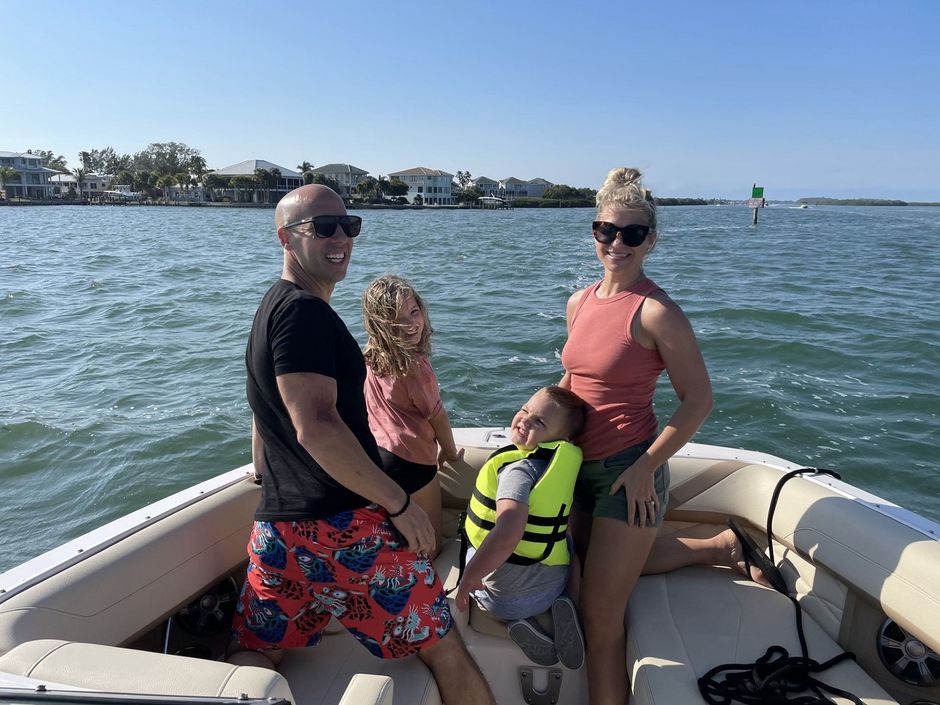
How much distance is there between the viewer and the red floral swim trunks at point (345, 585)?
5.99ft

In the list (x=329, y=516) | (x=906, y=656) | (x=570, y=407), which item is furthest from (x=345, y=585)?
(x=906, y=656)

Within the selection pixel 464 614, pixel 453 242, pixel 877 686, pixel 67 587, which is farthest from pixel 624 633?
pixel 453 242

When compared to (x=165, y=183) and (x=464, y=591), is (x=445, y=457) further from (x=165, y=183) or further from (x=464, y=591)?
(x=165, y=183)

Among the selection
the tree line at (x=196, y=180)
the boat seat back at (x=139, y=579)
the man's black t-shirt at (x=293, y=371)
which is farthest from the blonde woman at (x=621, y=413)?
the tree line at (x=196, y=180)

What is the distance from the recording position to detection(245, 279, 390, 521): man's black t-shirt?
1625mm

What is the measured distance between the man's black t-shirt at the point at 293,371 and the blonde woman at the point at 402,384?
68 centimetres

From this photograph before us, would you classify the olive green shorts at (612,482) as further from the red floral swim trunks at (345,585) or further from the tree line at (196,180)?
the tree line at (196,180)

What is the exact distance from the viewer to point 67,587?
1.91 metres

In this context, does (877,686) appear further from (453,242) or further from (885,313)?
(453,242)

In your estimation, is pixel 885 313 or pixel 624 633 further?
pixel 885 313

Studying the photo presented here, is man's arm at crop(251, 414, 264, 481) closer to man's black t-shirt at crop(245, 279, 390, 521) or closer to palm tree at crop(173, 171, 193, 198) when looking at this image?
man's black t-shirt at crop(245, 279, 390, 521)

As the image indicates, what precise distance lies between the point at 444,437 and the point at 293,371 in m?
1.35

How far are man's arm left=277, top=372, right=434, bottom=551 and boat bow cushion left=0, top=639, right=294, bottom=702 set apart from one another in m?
0.49

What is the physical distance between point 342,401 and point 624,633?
132cm
